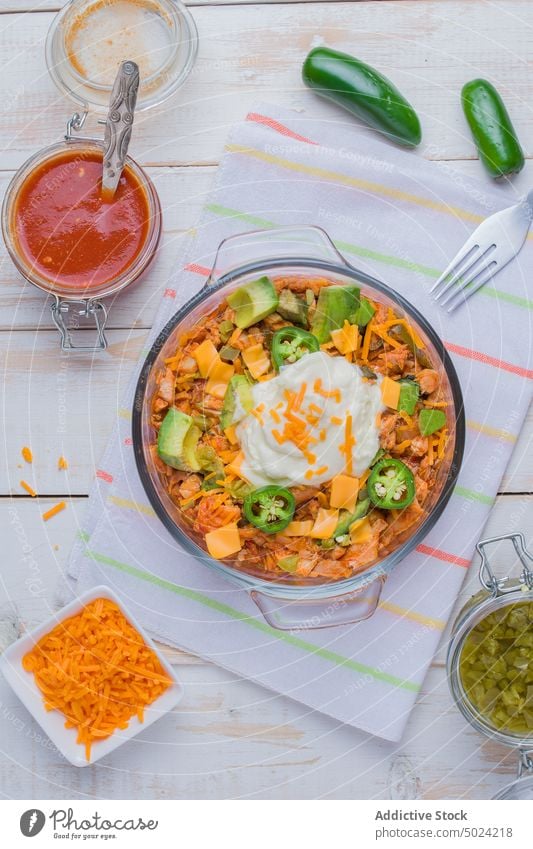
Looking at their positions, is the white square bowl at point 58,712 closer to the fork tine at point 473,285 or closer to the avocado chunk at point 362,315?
the avocado chunk at point 362,315

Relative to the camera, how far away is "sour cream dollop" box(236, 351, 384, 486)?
247cm

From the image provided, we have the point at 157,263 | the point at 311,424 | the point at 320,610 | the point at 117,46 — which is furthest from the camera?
the point at 117,46

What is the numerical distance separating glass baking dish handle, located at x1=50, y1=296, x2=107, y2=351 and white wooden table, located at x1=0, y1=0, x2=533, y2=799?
46 mm

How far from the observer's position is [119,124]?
8.55ft

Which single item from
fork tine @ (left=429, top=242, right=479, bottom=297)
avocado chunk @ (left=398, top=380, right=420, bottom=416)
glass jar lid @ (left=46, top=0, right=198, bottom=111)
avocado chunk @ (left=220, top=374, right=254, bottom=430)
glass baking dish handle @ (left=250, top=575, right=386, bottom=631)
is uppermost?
glass jar lid @ (left=46, top=0, right=198, bottom=111)

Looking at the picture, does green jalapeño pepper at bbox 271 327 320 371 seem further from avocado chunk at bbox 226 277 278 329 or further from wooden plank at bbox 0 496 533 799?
wooden plank at bbox 0 496 533 799

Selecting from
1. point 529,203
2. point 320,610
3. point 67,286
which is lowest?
point 320,610

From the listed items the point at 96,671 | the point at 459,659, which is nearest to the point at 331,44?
the point at 459,659

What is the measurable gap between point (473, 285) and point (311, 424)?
81 centimetres

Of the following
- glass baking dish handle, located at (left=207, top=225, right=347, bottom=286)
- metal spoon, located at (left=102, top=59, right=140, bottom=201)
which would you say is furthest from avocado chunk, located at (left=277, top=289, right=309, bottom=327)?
metal spoon, located at (left=102, top=59, right=140, bottom=201)

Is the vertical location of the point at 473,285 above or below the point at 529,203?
below

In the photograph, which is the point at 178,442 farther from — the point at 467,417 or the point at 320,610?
the point at 467,417

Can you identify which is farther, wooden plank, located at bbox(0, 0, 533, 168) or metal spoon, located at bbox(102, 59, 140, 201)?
wooden plank, located at bbox(0, 0, 533, 168)
